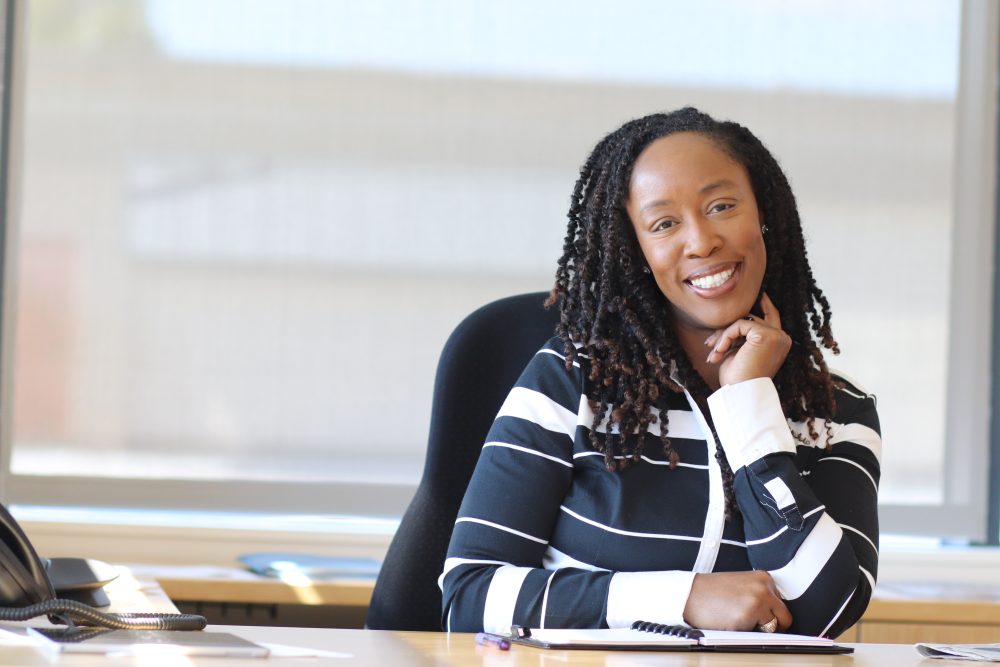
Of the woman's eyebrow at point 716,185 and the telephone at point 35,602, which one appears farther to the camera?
the woman's eyebrow at point 716,185

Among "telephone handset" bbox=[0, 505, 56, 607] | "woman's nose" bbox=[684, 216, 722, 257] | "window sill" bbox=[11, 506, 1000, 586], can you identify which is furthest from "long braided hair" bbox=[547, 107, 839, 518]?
"window sill" bbox=[11, 506, 1000, 586]

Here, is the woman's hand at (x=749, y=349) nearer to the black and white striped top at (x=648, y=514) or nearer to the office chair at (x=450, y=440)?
the black and white striped top at (x=648, y=514)

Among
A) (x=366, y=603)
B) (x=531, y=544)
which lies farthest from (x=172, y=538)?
(x=531, y=544)

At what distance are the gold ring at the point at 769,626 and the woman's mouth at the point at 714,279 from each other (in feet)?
1.65

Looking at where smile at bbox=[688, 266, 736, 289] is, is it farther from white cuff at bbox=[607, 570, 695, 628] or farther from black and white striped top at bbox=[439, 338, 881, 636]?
white cuff at bbox=[607, 570, 695, 628]

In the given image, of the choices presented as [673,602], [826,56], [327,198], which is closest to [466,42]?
[327,198]

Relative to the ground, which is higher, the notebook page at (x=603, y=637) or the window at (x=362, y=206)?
the window at (x=362, y=206)

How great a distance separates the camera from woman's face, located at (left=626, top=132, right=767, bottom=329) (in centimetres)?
172

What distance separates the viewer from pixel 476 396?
182 centimetres

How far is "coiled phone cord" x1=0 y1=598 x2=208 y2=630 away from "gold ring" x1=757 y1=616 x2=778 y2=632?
0.64m

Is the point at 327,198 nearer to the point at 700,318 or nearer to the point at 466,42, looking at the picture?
the point at 466,42

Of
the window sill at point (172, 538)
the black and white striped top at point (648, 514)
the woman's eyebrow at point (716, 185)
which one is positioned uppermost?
the woman's eyebrow at point (716, 185)

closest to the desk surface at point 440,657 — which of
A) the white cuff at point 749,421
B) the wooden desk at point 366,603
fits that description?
the white cuff at point 749,421

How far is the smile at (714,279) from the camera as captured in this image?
5.66 feet
